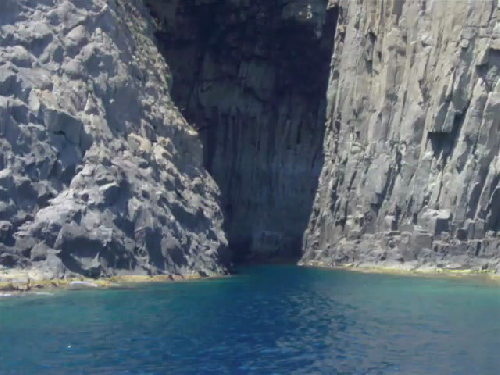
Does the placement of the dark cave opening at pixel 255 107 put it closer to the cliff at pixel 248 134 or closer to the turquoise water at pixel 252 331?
the cliff at pixel 248 134

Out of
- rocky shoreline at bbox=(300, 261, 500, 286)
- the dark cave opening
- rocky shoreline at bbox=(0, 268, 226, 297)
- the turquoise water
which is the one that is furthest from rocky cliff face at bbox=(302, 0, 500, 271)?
rocky shoreline at bbox=(0, 268, 226, 297)

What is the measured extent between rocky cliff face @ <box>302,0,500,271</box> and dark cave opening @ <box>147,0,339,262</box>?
133 inches

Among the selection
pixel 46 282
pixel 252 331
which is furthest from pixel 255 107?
pixel 252 331

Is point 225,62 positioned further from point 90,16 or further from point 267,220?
point 90,16

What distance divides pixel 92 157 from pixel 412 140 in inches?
876

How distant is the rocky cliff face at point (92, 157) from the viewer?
43.8 m

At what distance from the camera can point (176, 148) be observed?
53531 mm

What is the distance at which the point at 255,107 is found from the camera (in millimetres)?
72938

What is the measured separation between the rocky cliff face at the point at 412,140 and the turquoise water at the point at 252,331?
11.2 m

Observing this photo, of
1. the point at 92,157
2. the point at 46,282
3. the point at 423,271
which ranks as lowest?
the point at 46,282

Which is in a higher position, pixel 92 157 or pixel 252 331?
pixel 92 157

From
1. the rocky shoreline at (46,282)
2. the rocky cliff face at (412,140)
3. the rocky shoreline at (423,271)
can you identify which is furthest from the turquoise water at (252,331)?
the rocky cliff face at (412,140)

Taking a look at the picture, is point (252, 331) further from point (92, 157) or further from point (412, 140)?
point (412, 140)

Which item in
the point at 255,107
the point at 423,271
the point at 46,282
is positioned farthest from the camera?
the point at 255,107
